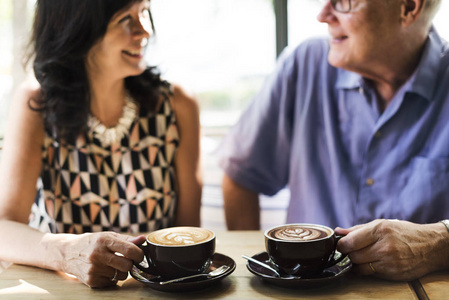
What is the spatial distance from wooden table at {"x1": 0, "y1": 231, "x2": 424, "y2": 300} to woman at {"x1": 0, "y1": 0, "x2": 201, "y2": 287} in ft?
1.28

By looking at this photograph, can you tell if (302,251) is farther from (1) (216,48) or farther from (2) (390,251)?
(1) (216,48)

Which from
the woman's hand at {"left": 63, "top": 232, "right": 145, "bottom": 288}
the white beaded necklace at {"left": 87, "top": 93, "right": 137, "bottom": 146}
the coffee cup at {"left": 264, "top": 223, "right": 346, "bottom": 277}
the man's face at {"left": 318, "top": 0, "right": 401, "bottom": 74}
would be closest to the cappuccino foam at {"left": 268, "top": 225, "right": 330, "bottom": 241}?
the coffee cup at {"left": 264, "top": 223, "right": 346, "bottom": 277}

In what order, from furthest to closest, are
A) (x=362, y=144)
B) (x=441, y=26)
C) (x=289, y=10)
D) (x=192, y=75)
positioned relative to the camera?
(x=192, y=75), (x=289, y=10), (x=441, y=26), (x=362, y=144)

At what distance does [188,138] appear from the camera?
1757 mm

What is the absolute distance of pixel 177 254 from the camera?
940mm

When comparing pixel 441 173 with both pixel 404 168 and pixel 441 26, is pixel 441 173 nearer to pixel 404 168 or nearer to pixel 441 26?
pixel 404 168

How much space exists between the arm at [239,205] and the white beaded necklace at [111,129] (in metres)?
0.40

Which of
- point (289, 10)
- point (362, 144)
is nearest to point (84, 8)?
point (362, 144)

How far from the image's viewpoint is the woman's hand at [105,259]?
0.99m

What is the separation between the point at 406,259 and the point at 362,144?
1.99 ft

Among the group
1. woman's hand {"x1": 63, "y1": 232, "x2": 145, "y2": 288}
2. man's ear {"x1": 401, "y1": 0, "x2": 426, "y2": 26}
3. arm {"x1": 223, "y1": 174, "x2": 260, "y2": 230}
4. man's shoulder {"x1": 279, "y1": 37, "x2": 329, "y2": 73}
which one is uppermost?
man's ear {"x1": 401, "y1": 0, "x2": 426, "y2": 26}

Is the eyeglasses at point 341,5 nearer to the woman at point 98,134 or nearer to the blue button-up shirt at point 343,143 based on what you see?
the blue button-up shirt at point 343,143

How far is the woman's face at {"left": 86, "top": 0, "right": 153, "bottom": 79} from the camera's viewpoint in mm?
1572

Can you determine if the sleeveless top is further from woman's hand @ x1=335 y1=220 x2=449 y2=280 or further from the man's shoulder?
woman's hand @ x1=335 y1=220 x2=449 y2=280
